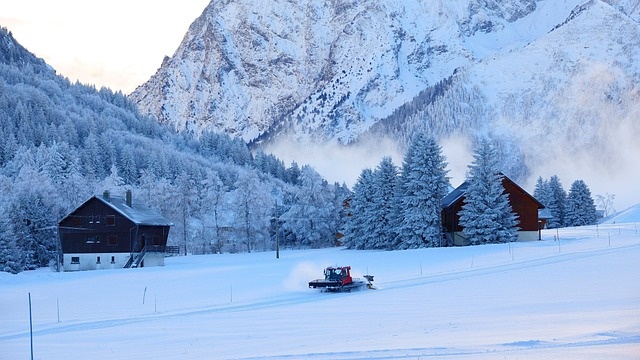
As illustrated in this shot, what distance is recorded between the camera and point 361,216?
8181cm

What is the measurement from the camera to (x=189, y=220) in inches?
4085

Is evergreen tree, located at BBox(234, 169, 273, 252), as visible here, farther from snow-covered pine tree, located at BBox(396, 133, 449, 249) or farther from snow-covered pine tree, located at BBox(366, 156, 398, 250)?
snow-covered pine tree, located at BBox(396, 133, 449, 249)

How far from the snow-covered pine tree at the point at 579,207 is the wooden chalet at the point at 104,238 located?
229 feet

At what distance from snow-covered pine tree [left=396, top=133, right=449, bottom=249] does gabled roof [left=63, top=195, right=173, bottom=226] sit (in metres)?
24.0

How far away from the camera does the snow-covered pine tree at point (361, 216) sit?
7912cm

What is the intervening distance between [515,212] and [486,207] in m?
7.67

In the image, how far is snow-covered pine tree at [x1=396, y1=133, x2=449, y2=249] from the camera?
70562 millimetres

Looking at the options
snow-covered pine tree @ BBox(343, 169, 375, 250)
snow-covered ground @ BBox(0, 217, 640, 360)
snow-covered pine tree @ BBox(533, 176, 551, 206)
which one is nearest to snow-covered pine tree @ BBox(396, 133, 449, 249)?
snow-covered pine tree @ BBox(343, 169, 375, 250)

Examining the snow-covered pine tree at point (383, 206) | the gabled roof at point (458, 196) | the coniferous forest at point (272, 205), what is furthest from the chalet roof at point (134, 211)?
the gabled roof at point (458, 196)

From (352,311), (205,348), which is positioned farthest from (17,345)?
(352,311)

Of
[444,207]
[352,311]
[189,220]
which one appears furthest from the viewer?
[189,220]

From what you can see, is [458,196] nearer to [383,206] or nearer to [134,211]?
[383,206]

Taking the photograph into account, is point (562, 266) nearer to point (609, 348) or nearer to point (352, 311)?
point (352, 311)

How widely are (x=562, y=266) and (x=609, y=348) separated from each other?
2459 centimetres
